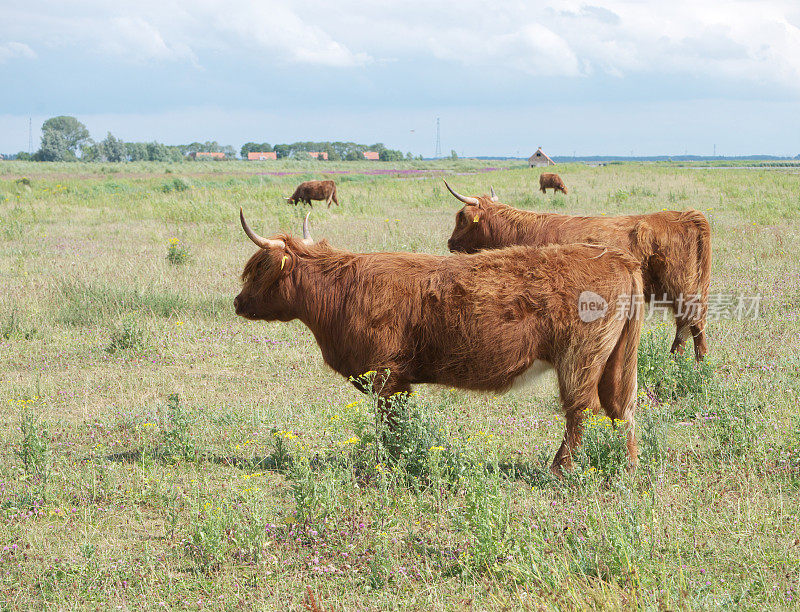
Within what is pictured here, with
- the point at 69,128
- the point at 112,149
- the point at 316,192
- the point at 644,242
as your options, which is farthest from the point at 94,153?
the point at 644,242

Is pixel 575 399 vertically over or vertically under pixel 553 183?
under

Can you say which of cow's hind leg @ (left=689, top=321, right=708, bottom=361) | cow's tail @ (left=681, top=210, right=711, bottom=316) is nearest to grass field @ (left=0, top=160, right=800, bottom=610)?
cow's hind leg @ (left=689, top=321, right=708, bottom=361)

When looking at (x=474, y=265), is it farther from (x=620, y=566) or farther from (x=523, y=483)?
(x=620, y=566)

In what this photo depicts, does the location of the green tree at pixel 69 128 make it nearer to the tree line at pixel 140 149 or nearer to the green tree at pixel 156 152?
the tree line at pixel 140 149

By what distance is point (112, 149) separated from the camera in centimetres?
9162

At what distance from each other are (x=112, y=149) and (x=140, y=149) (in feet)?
11.7

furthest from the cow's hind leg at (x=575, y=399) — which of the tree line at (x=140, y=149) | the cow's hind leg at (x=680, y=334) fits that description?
the tree line at (x=140, y=149)

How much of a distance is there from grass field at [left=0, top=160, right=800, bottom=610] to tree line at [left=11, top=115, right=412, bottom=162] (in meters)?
88.3

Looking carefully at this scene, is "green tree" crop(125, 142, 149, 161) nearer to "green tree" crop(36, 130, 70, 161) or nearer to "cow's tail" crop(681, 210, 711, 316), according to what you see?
"green tree" crop(36, 130, 70, 161)

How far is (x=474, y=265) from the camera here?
4.46m

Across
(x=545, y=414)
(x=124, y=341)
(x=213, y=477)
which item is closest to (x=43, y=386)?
(x=124, y=341)

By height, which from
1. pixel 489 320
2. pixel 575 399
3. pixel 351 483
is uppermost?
pixel 489 320

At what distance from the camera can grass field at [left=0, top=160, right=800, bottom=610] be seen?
3.16 m

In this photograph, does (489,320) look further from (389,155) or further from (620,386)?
(389,155)
